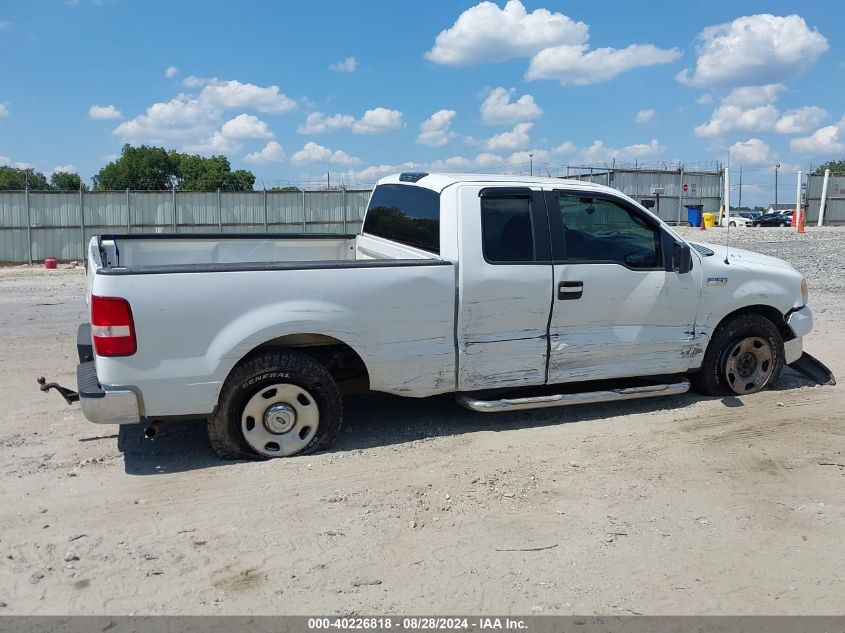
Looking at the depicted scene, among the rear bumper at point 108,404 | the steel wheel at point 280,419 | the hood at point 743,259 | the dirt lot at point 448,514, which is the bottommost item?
the dirt lot at point 448,514

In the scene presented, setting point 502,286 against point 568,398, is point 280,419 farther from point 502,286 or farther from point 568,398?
point 568,398

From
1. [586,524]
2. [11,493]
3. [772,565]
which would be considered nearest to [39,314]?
[11,493]

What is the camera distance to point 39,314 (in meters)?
11.8

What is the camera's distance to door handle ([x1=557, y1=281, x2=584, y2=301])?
225 inches

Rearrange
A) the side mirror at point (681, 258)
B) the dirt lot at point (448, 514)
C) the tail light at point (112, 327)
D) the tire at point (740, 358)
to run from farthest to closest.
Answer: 1. the tire at point (740, 358)
2. the side mirror at point (681, 258)
3. the tail light at point (112, 327)
4. the dirt lot at point (448, 514)

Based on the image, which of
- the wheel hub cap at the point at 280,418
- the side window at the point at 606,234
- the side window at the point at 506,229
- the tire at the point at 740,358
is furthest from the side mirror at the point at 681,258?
the wheel hub cap at the point at 280,418

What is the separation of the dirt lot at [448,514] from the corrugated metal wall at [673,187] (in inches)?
1351

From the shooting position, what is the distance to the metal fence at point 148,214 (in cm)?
2442

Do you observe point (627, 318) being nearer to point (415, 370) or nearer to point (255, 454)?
point (415, 370)

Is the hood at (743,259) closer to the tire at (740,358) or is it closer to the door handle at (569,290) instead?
the tire at (740,358)

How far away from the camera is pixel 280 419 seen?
5.17m

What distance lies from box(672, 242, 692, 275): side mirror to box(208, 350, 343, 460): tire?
9.52 feet

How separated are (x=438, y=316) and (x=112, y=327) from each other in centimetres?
216

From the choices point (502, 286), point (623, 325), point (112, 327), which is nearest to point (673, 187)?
point (623, 325)
